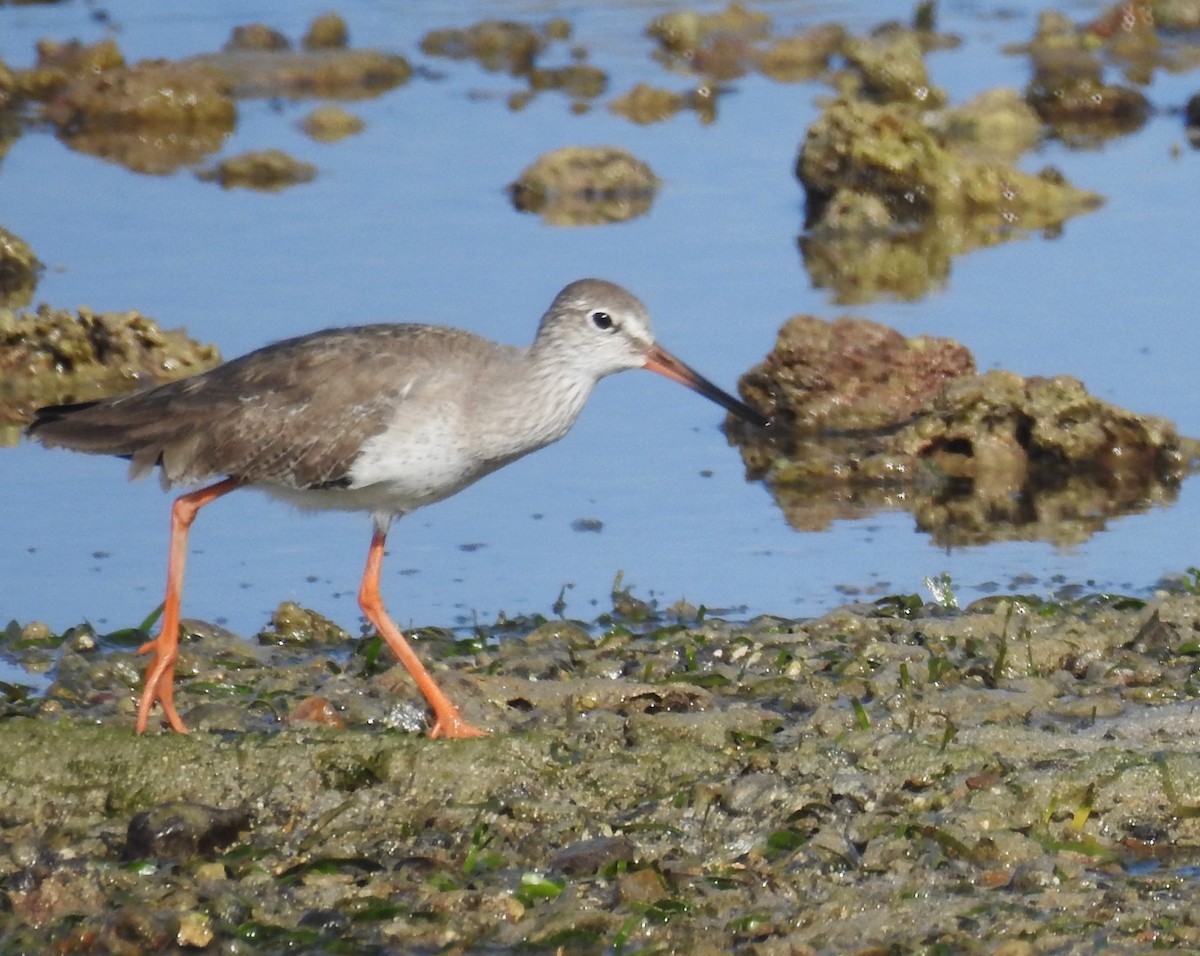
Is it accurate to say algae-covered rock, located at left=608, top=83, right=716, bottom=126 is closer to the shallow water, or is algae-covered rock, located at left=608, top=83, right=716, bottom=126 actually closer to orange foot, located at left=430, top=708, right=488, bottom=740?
the shallow water

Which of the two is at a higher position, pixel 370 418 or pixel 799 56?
pixel 799 56

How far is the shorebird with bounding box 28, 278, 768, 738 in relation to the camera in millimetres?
7727

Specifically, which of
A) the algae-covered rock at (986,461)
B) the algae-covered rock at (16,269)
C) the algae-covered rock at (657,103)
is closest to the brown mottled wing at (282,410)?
the algae-covered rock at (986,461)

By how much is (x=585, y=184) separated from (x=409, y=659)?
31.0 feet

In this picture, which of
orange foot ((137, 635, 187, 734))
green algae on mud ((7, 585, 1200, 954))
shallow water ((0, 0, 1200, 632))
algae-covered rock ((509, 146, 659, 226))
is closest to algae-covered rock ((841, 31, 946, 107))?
shallow water ((0, 0, 1200, 632))

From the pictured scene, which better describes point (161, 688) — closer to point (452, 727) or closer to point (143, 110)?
point (452, 727)

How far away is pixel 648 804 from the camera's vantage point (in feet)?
22.2

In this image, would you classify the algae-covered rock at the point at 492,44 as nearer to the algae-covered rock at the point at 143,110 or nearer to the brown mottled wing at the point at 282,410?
the algae-covered rock at the point at 143,110

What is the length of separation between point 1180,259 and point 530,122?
744cm

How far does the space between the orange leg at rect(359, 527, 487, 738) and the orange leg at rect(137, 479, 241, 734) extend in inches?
23.2

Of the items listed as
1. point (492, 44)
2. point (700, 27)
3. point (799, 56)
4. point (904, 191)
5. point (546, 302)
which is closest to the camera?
point (546, 302)

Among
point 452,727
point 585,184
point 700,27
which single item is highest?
point 700,27

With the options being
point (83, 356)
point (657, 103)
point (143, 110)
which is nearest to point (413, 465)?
point (83, 356)

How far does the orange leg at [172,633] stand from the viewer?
7.59 metres
